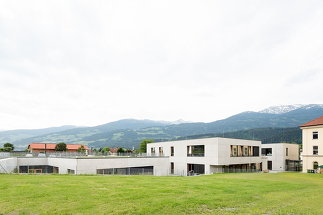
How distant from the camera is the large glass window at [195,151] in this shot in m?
42.2

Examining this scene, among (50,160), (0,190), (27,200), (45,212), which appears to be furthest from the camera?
(50,160)

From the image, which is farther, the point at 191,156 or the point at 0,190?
the point at 191,156

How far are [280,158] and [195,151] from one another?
2332 cm

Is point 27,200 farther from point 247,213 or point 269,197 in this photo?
point 269,197

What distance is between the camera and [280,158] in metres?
53.0

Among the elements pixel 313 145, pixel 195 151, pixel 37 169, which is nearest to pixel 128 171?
pixel 195 151

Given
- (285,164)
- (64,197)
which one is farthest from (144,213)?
(285,164)

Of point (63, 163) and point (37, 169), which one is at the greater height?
point (63, 163)

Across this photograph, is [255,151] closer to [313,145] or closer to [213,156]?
[313,145]

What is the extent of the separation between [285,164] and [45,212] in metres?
56.2

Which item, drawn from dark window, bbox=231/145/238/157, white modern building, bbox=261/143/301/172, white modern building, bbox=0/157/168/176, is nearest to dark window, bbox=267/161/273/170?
white modern building, bbox=261/143/301/172

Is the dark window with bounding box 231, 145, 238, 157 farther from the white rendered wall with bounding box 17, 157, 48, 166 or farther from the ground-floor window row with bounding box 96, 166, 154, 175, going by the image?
the white rendered wall with bounding box 17, 157, 48, 166

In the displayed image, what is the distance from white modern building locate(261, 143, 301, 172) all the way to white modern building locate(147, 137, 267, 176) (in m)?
5.95

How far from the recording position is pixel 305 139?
41.5 meters
